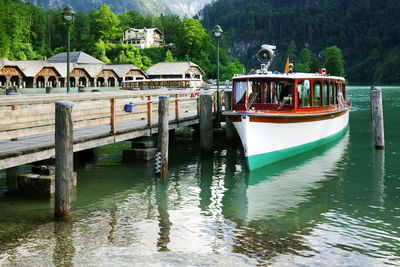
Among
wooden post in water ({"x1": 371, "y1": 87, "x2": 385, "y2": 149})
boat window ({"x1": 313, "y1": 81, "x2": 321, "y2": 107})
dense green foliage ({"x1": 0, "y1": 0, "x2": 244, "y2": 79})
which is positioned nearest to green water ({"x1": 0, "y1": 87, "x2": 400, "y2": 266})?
wooden post in water ({"x1": 371, "y1": 87, "x2": 385, "y2": 149})

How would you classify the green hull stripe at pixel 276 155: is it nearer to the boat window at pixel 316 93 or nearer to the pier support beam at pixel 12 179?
the boat window at pixel 316 93

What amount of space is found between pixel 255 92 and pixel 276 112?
242 cm

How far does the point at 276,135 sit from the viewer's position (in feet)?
56.8

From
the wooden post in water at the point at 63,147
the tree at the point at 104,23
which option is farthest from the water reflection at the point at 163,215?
the tree at the point at 104,23

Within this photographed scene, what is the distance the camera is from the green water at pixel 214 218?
8477 millimetres

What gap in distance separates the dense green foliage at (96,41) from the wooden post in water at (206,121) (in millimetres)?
74776

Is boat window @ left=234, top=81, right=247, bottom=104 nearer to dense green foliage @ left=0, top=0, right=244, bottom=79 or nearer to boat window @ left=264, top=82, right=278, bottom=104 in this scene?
boat window @ left=264, top=82, right=278, bottom=104

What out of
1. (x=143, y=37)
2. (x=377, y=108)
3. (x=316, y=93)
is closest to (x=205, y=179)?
(x=316, y=93)

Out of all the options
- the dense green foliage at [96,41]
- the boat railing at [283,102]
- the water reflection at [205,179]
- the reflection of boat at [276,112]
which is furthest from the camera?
the dense green foliage at [96,41]

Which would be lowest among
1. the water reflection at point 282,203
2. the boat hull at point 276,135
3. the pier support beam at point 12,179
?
the water reflection at point 282,203

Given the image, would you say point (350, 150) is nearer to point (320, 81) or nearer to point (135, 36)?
point (320, 81)

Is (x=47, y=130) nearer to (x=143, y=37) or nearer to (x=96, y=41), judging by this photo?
(x=96, y=41)

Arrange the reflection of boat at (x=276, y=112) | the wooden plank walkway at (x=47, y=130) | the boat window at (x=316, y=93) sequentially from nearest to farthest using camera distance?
the wooden plank walkway at (x=47, y=130), the reflection of boat at (x=276, y=112), the boat window at (x=316, y=93)

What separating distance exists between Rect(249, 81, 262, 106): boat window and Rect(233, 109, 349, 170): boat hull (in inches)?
71.7
